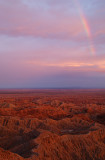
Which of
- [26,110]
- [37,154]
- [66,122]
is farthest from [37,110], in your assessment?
[37,154]

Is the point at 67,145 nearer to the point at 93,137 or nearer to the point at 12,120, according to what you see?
the point at 93,137

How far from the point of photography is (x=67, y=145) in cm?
1733

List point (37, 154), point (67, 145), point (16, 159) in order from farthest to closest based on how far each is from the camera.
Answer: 1. point (67, 145)
2. point (37, 154)
3. point (16, 159)

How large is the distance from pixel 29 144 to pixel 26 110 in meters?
33.5

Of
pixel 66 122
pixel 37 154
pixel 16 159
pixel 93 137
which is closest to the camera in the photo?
pixel 16 159

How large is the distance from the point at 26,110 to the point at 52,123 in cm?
1690

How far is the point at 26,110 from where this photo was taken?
48.7 meters

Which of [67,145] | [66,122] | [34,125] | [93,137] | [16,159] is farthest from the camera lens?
[66,122]

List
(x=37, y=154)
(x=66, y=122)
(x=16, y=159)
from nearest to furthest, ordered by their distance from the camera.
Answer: (x=16, y=159)
(x=37, y=154)
(x=66, y=122)

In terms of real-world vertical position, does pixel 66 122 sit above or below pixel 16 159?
below

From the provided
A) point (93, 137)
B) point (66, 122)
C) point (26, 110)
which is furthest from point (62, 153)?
point (26, 110)

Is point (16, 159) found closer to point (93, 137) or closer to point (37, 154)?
point (37, 154)

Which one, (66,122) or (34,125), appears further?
(66,122)

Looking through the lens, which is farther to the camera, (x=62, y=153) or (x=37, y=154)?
(x=62, y=153)
